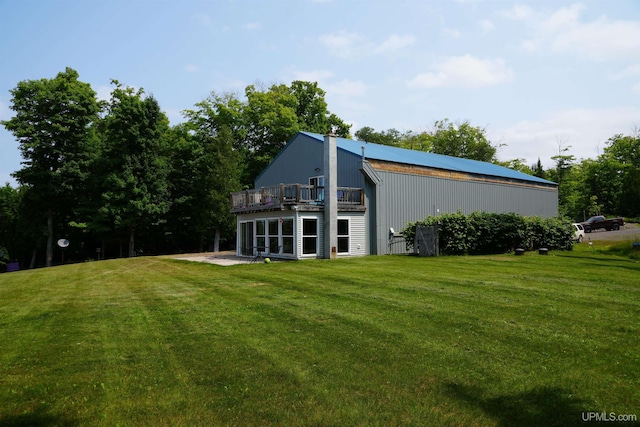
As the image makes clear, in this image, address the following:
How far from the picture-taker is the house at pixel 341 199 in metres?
20.1

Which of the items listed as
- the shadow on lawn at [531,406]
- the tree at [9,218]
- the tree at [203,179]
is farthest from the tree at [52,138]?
the shadow on lawn at [531,406]

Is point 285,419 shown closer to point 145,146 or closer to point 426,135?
point 145,146

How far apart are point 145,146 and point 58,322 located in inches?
1133

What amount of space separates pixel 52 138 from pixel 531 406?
38579mm

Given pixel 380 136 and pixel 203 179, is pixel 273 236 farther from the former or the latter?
pixel 380 136

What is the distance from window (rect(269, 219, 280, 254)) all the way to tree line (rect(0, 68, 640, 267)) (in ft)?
39.4

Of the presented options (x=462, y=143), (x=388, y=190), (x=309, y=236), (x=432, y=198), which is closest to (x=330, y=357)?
(x=309, y=236)

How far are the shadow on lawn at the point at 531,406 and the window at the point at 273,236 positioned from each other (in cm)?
1738

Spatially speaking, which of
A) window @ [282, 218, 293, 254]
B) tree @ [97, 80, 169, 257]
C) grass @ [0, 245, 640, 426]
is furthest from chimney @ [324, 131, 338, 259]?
tree @ [97, 80, 169, 257]

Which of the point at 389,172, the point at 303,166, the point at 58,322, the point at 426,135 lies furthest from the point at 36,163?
the point at 426,135

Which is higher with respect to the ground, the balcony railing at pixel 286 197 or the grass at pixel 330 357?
the balcony railing at pixel 286 197

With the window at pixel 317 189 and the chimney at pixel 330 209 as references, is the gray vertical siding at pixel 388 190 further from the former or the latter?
the chimney at pixel 330 209

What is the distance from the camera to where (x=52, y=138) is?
109 ft

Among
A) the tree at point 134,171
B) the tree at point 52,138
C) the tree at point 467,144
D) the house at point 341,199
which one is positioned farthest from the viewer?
the tree at point 467,144
